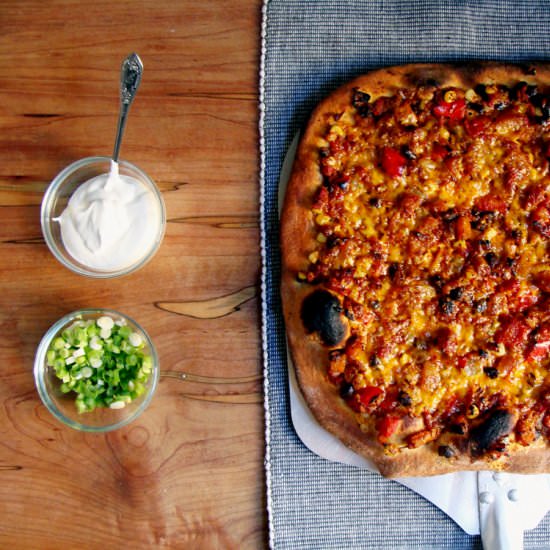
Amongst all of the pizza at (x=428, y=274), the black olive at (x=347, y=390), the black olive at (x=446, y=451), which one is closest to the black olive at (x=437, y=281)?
the pizza at (x=428, y=274)

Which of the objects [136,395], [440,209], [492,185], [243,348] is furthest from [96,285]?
[492,185]

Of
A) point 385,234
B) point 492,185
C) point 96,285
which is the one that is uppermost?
point 492,185

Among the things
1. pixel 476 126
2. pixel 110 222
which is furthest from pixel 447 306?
pixel 110 222

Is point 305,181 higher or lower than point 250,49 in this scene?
lower

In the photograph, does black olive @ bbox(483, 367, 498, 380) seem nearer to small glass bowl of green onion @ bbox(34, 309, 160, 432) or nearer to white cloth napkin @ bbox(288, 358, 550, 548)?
white cloth napkin @ bbox(288, 358, 550, 548)

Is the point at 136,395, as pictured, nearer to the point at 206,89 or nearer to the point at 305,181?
the point at 305,181

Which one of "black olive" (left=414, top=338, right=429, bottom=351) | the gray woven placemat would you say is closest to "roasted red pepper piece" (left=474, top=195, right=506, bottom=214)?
"black olive" (left=414, top=338, right=429, bottom=351)

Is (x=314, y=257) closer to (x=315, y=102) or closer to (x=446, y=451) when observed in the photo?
(x=315, y=102)

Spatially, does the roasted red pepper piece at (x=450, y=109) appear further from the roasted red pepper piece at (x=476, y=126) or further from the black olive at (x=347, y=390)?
the black olive at (x=347, y=390)
